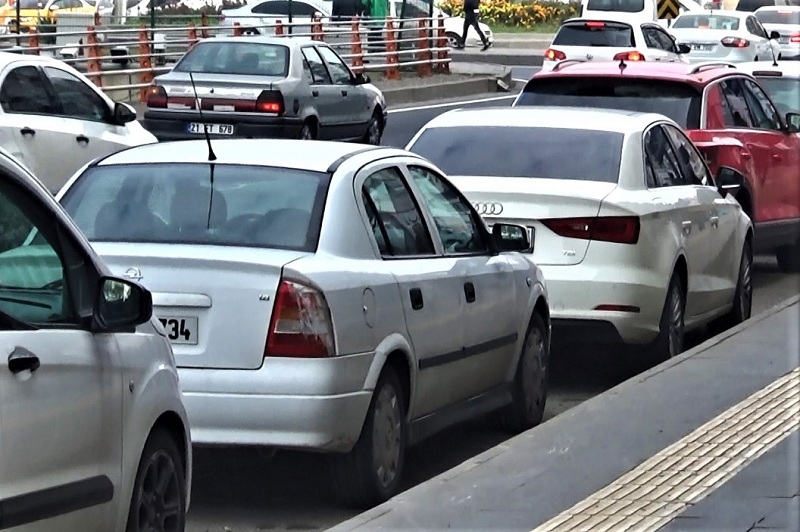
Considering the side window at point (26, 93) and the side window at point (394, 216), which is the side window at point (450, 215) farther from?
the side window at point (26, 93)

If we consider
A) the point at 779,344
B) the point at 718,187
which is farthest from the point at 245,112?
the point at 779,344

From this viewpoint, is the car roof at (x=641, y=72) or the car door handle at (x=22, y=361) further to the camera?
the car roof at (x=641, y=72)

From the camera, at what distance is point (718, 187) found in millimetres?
12742

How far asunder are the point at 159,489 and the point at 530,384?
3.74 meters

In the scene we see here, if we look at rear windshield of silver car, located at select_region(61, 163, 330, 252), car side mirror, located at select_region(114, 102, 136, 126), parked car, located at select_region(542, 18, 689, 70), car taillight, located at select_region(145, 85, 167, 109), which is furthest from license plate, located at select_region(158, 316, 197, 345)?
parked car, located at select_region(542, 18, 689, 70)

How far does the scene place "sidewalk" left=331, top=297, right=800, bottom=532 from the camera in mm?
6512

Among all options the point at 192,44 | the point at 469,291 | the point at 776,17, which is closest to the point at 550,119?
the point at 469,291

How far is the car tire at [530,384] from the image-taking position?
29.9 ft

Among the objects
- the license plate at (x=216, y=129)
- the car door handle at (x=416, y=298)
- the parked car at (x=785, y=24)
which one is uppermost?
the car door handle at (x=416, y=298)

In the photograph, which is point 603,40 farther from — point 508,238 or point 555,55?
point 508,238

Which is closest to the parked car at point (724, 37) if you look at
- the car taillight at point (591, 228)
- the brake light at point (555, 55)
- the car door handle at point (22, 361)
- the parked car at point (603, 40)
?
the parked car at point (603, 40)

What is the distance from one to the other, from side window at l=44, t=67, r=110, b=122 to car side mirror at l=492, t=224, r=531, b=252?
758 cm

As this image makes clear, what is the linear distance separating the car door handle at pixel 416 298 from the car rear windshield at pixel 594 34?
25701 mm

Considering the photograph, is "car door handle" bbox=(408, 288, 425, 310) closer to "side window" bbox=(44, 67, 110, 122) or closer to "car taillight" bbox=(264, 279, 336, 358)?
"car taillight" bbox=(264, 279, 336, 358)
